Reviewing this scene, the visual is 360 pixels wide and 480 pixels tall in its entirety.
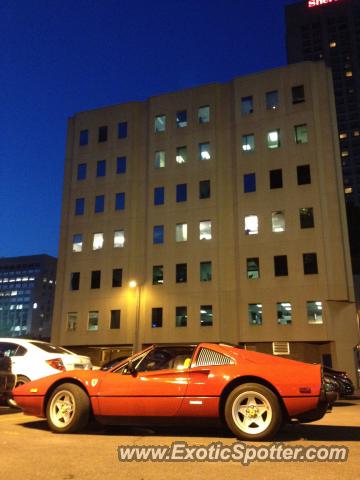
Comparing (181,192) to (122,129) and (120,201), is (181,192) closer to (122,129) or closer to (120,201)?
(120,201)

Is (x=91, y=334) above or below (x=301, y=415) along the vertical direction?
above

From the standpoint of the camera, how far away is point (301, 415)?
5926mm

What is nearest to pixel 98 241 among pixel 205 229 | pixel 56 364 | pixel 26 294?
pixel 205 229

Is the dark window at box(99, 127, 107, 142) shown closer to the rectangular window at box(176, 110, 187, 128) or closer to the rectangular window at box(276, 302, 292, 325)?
the rectangular window at box(176, 110, 187, 128)

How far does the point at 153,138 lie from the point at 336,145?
1511 centimetres

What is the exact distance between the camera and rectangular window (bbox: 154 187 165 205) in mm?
37188

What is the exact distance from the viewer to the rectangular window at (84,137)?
1637 inches

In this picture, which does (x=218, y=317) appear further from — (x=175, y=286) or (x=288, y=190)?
(x=288, y=190)

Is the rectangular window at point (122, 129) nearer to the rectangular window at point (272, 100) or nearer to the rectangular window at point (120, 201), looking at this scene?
the rectangular window at point (120, 201)

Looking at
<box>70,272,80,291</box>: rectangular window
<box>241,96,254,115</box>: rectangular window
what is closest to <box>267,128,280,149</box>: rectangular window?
<box>241,96,254,115</box>: rectangular window

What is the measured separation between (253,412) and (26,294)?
162644mm

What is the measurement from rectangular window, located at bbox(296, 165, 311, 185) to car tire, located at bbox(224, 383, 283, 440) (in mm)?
28821

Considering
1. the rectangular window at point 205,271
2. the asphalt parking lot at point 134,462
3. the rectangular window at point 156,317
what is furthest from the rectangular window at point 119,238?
the asphalt parking lot at point 134,462

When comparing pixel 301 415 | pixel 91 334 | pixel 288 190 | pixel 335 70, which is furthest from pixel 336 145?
pixel 335 70
